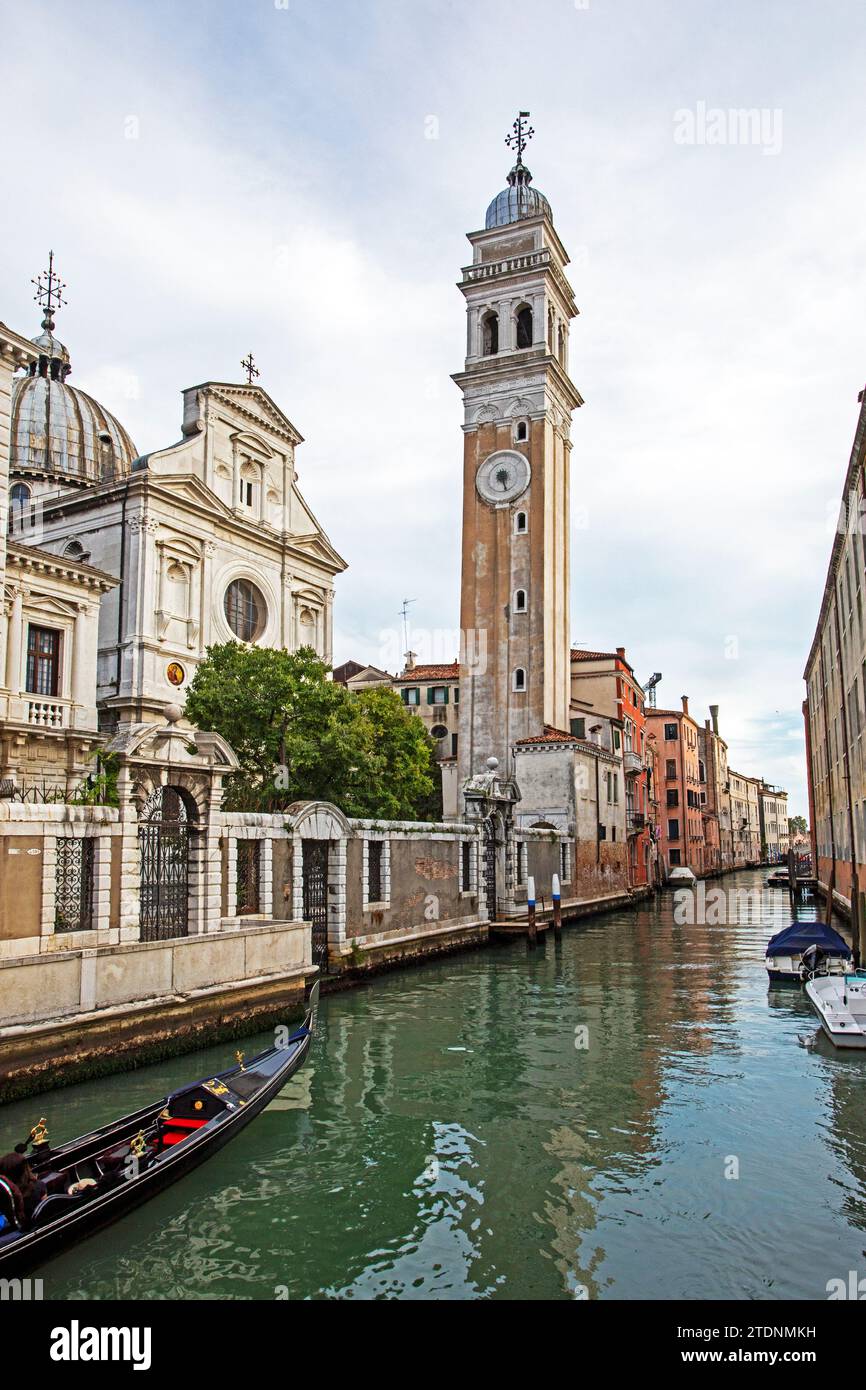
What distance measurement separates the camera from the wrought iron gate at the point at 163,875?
14.5 metres

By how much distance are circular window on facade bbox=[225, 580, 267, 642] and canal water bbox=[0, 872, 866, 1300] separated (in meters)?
20.7

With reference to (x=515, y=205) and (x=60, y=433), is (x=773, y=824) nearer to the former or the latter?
(x=515, y=205)

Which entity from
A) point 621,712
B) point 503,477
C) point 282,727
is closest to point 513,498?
point 503,477

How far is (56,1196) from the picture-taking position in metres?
7.24

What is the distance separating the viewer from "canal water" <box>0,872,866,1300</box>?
703 centimetres

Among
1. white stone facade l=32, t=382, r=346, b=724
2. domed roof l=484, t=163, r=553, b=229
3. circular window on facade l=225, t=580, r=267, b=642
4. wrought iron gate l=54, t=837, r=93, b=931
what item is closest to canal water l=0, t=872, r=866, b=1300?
wrought iron gate l=54, t=837, r=93, b=931

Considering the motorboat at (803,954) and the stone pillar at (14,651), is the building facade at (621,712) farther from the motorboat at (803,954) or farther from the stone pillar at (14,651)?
the stone pillar at (14,651)

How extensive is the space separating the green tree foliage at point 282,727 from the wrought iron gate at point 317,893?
2.84m

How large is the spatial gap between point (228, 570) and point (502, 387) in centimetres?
1550

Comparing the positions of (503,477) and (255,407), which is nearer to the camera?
(255,407)

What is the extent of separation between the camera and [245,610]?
35594 millimetres

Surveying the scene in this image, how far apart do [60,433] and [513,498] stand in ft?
59.4
